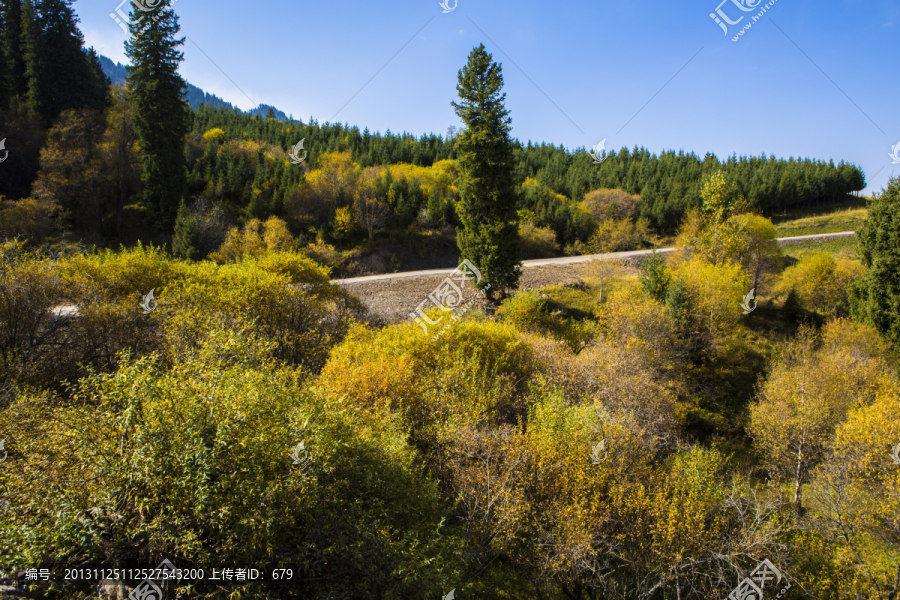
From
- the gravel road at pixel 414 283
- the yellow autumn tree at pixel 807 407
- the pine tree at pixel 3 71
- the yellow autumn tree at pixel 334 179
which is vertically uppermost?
Result: the pine tree at pixel 3 71

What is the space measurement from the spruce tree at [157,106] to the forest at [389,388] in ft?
0.78

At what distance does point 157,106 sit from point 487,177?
101 ft

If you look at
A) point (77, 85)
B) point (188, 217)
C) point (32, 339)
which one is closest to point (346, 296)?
point (32, 339)

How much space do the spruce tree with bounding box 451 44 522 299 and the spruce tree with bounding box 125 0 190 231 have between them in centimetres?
2745

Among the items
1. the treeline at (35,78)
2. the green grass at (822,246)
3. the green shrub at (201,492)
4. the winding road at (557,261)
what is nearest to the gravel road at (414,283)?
the winding road at (557,261)

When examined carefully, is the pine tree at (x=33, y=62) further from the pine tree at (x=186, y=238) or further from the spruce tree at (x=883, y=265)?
the spruce tree at (x=883, y=265)

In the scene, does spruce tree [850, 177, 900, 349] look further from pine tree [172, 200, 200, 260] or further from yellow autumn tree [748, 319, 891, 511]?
pine tree [172, 200, 200, 260]

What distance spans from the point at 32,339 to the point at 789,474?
3360 centimetres

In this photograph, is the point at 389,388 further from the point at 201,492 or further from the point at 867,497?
the point at 867,497

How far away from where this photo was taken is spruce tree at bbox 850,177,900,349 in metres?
26.5

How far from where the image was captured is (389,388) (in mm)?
15000

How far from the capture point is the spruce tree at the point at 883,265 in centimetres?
2652

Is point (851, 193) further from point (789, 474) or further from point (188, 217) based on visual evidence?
point (188, 217)

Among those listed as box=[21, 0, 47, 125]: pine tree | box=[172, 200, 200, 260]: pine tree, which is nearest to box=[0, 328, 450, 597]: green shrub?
box=[172, 200, 200, 260]: pine tree
